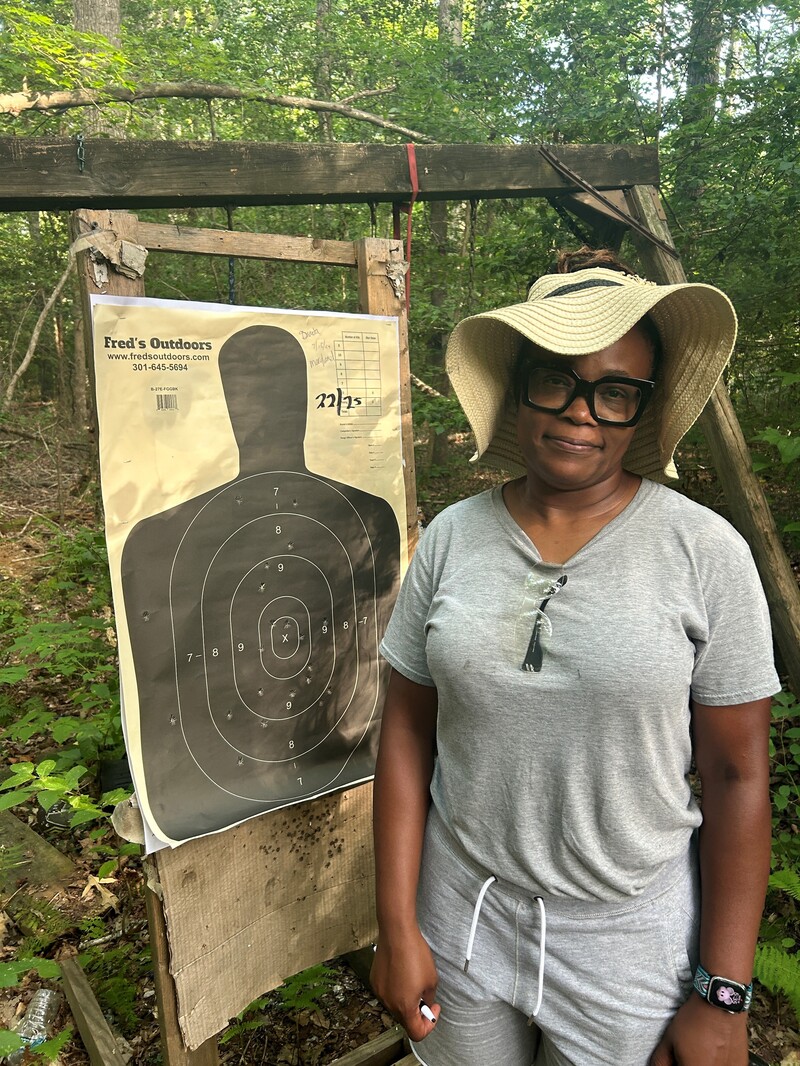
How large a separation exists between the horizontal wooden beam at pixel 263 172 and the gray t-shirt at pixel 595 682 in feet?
4.07

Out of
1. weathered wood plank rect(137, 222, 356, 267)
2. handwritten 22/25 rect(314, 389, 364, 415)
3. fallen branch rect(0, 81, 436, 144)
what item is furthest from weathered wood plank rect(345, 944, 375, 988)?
fallen branch rect(0, 81, 436, 144)

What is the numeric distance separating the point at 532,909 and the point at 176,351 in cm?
123

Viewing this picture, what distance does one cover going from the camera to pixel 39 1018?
6.51 ft

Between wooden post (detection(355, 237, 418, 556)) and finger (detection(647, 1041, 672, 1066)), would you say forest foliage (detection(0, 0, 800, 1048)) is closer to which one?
wooden post (detection(355, 237, 418, 556))

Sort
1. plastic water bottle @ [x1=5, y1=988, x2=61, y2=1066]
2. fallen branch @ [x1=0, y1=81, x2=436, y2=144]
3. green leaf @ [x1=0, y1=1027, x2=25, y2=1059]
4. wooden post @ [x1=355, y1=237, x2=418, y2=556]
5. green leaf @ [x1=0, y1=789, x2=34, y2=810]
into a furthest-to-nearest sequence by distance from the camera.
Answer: fallen branch @ [x1=0, y1=81, x2=436, y2=144]
plastic water bottle @ [x1=5, y1=988, x2=61, y2=1066]
wooden post @ [x1=355, y1=237, x2=418, y2=556]
green leaf @ [x1=0, y1=789, x2=34, y2=810]
green leaf @ [x1=0, y1=1027, x2=25, y2=1059]

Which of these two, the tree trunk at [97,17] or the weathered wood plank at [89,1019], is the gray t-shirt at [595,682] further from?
the tree trunk at [97,17]

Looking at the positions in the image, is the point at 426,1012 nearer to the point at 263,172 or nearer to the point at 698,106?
the point at 263,172

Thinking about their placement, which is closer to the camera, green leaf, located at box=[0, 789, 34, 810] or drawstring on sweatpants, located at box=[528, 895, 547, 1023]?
drawstring on sweatpants, located at box=[528, 895, 547, 1023]

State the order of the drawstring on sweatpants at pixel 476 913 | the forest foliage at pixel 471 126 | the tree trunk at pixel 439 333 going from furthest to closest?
the tree trunk at pixel 439 333, the forest foliage at pixel 471 126, the drawstring on sweatpants at pixel 476 913

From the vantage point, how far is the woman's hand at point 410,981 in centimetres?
113

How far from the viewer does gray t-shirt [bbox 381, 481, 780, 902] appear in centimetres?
95

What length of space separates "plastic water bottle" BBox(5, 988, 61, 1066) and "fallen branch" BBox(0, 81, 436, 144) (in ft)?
17.1

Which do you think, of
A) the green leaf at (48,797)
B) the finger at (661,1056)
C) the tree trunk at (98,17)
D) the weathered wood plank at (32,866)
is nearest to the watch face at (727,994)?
the finger at (661,1056)

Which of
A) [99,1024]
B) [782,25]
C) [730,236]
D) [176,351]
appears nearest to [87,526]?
[99,1024]
